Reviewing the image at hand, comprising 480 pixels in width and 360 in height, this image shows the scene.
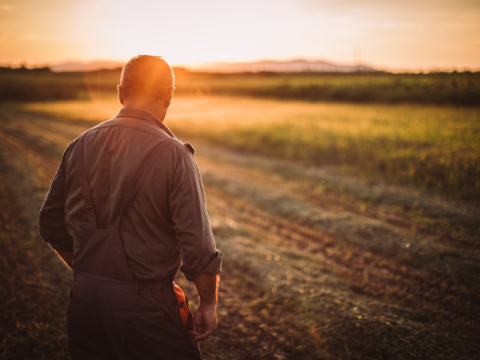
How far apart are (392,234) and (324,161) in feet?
17.3

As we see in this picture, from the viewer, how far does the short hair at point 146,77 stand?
63.1 inches

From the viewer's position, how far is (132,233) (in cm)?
155

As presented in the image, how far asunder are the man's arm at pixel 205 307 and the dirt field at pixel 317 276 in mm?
1499

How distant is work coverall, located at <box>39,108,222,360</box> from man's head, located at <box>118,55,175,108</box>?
10cm

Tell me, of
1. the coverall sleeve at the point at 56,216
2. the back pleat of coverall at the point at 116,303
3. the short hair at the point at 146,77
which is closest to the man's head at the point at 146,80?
the short hair at the point at 146,77

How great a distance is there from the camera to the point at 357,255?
15.8ft

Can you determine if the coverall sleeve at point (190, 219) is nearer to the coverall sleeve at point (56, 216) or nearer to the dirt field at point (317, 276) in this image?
the coverall sleeve at point (56, 216)

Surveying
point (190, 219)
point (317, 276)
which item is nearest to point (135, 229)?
point (190, 219)

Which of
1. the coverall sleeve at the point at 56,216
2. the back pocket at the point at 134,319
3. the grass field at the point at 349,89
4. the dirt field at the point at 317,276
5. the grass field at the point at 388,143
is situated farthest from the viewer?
the grass field at the point at 349,89

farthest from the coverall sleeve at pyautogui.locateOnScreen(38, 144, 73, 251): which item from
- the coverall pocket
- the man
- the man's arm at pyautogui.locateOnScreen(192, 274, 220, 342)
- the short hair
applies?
the man's arm at pyautogui.locateOnScreen(192, 274, 220, 342)

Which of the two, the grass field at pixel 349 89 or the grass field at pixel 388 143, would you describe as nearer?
the grass field at pixel 388 143

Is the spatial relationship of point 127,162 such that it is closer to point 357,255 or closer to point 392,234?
point 357,255

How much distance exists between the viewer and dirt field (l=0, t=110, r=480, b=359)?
2.98m

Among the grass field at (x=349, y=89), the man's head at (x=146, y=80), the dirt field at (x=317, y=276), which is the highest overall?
the grass field at (x=349, y=89)
